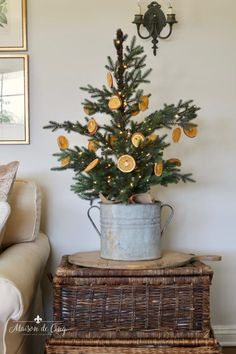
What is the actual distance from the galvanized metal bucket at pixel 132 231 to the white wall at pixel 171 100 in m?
0.62

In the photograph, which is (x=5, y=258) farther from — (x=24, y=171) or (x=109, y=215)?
(x=24, y=171)

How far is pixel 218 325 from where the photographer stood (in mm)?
2473

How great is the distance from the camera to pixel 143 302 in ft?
5.71

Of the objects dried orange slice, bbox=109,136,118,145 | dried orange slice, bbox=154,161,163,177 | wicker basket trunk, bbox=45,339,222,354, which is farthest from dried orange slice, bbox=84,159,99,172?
wicker basket trunk, bbox=45,339,222,354

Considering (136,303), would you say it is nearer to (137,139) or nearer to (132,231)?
(132,231)

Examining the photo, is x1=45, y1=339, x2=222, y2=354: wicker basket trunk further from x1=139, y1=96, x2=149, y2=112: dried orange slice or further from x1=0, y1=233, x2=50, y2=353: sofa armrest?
x1=139, y1=96, x2=149, y2=112: dried orange slice

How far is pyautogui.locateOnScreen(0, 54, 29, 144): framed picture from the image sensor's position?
2426 millimetres

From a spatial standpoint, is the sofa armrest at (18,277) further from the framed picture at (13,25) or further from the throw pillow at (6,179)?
the framed picture at (13,25)

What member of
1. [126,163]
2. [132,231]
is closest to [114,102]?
[126,163]

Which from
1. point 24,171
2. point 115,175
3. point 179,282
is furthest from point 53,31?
point 179,282

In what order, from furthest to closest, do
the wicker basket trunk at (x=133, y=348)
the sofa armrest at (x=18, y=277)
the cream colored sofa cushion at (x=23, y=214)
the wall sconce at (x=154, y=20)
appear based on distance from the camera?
the wall sconce at (x=154, y=20) < the cream colored sofa cushion at (x=23, y=214) < the wicker basket trunk at (x=133, y=348) < the sofa armrest at (x=18, y=277)

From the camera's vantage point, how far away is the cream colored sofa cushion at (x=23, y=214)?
7.02 feet

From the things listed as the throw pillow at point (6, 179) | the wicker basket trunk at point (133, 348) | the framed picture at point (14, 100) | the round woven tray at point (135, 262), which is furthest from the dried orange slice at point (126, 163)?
the framed picture at point (14, 100)

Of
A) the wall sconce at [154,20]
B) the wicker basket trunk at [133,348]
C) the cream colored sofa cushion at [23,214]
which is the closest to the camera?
the wicker basket trunk at [133,348]
